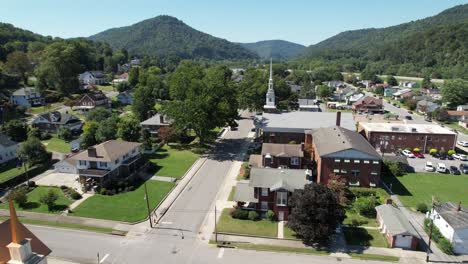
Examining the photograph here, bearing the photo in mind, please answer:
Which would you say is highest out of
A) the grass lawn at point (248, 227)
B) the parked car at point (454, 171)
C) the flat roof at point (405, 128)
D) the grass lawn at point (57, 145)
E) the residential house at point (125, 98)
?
the residential house at point (125, 98)

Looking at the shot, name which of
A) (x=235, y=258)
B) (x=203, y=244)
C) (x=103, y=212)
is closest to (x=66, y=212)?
(x=103, y=212)

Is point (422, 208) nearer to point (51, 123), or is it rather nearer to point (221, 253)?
point (221, 253)

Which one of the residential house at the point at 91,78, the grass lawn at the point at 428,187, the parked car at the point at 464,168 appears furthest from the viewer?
the residential house at the point at 91,78

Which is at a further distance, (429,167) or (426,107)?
(426,107)

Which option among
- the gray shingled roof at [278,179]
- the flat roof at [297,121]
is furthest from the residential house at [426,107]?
the gray shingled roof at [278,179]

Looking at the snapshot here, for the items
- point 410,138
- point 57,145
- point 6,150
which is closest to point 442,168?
point 410,138

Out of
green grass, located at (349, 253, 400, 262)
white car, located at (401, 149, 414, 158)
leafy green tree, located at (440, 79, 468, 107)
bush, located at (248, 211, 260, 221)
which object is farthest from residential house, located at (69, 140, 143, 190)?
leafy green tree, located at (440, 79, 468, 107)

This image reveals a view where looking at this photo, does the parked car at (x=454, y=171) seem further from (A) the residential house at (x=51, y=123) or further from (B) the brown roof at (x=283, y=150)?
(A) the residential house at (x=51, y=123)
